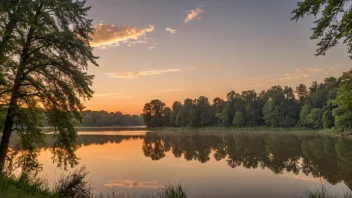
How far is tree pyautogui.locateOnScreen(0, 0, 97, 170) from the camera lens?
12273 millimetres

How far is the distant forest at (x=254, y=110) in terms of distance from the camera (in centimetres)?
9944

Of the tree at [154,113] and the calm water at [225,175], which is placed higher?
the tree at [154,113]

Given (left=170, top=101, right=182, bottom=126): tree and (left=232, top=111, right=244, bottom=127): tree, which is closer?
(left=232, top=111, right=244, bottom=127): tree

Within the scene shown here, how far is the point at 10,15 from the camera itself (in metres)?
10.5

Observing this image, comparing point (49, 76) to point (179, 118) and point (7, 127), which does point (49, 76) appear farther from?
point (179, 118)

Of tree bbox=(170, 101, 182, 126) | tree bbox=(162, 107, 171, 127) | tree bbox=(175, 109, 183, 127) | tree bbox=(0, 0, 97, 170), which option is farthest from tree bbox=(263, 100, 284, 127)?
tree bbox=(0, 0, 97, 170)

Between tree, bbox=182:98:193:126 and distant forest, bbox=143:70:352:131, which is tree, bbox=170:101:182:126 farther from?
tree, bbox=182:98:193:126

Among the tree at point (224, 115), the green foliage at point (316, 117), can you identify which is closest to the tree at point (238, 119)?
the tree at point (224, 115)

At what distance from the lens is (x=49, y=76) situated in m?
13.2

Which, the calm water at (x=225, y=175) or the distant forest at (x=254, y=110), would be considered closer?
the calm water at (x=225, y=175)

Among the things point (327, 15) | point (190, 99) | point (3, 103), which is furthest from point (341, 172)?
point (190, 99)

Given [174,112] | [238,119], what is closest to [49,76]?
[238,119]

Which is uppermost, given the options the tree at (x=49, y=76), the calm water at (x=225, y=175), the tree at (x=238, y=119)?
the tree at (x=49, y=76)

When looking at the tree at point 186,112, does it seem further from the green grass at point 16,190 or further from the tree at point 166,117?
the green grass at point 16,190
